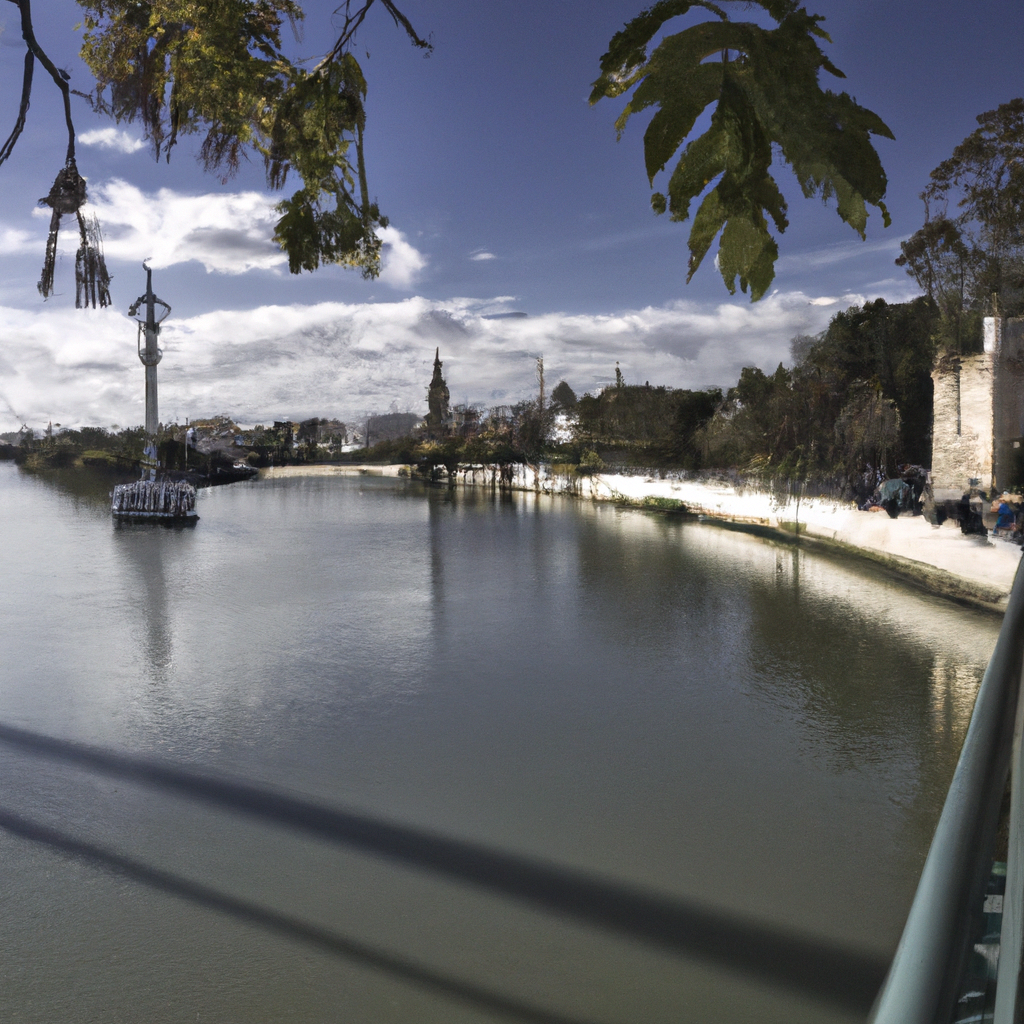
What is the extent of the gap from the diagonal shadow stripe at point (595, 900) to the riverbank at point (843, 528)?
8.97m

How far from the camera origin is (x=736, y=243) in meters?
1.45

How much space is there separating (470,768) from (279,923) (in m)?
2.16

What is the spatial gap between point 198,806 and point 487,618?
6.52 metres

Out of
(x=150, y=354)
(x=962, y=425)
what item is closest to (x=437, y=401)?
(x=150, y=354)

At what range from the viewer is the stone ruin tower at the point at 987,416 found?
16562 mm

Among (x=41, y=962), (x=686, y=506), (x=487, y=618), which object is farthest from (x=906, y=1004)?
(x=686, y=506)

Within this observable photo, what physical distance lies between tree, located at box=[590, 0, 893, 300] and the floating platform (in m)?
26.0

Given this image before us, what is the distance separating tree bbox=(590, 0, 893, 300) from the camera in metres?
1.26

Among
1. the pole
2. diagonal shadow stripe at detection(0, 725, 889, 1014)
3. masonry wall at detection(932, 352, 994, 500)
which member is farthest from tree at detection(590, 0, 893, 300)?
the pole

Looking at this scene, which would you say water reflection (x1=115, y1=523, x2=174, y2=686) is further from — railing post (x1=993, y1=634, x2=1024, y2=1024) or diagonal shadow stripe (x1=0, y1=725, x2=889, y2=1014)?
railing post (x1=993, y1=634, x2=1024, y2=1024)

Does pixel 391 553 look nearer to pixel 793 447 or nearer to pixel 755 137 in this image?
pixel 793 447

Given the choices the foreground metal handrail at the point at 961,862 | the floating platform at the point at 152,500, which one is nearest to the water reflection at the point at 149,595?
the floating platform at the point at 152,500

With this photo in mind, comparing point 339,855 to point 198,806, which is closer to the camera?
point 339,855

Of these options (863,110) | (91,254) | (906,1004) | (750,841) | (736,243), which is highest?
(91,254)
